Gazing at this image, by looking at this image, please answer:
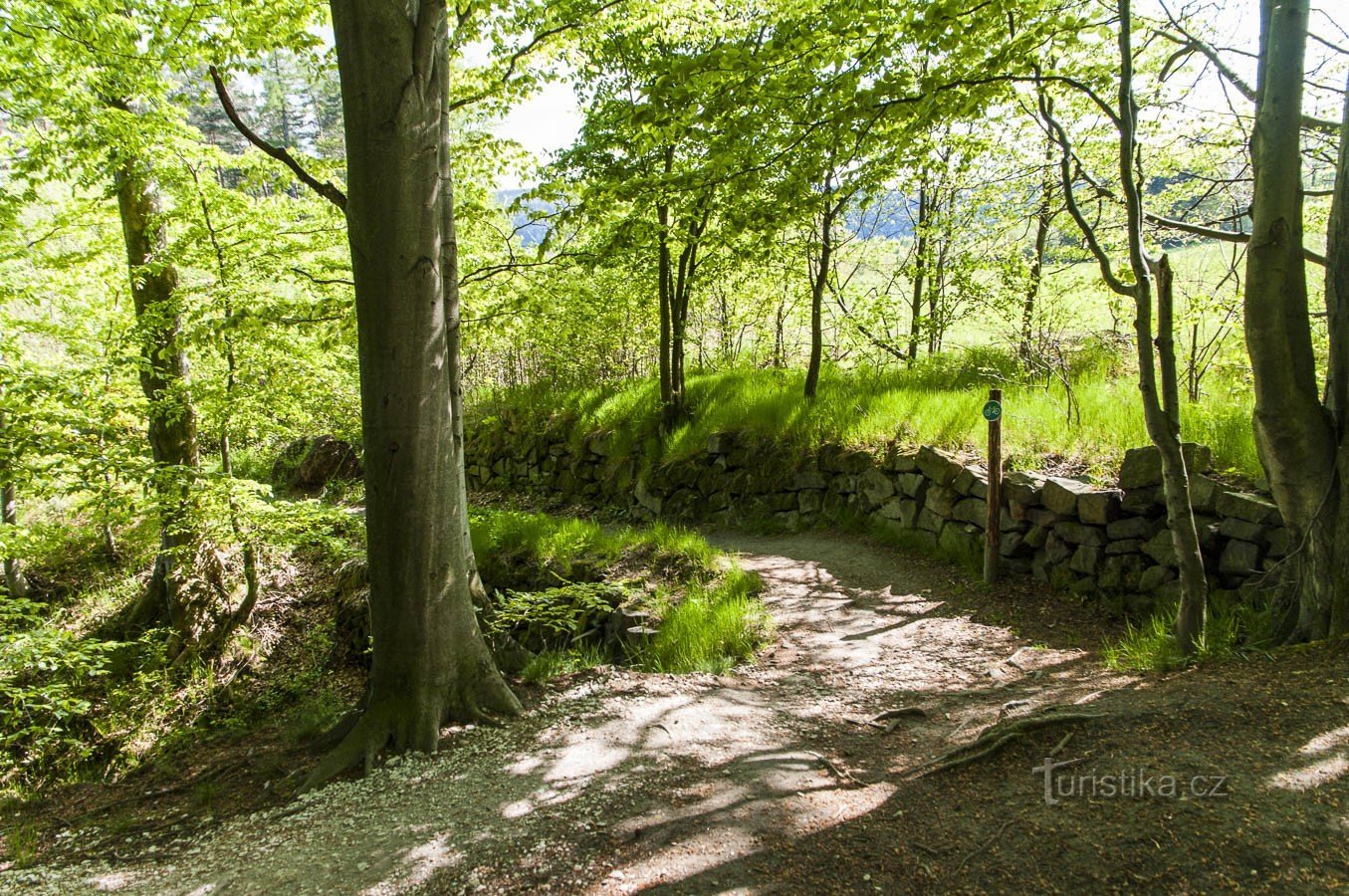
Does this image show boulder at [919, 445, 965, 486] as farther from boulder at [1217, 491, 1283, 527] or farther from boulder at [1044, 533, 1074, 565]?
boulder at [1217, 491, 1283, 527]

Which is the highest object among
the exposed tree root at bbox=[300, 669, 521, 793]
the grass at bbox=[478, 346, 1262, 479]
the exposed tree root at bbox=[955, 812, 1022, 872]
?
the grass at bbox=[478, 346, 1262, 479]

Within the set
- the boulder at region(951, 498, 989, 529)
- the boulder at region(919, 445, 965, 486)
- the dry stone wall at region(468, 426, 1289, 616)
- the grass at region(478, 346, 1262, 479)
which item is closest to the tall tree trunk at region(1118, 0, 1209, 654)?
the dry stone wall at region(468, 426, 1289, 616)

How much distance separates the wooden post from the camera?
5.75 m

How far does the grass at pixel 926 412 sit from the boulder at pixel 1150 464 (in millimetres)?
192

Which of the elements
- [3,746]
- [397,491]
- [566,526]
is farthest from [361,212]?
[3,746]

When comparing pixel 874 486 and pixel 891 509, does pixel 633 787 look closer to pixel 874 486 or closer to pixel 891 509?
pixel 891 509

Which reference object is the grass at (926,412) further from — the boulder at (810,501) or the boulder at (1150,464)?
the boulder at (810,501)

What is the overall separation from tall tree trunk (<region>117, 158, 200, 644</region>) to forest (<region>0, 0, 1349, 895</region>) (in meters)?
0.06

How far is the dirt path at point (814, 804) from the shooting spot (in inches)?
84.7

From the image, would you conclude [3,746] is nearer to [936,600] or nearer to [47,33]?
[47,33]

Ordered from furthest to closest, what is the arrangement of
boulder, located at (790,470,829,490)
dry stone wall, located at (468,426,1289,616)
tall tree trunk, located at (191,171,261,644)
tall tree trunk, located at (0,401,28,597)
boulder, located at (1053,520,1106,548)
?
tall tree trunk, located at (0,401,28,597)
boulder, located at (790,470,829,490)
tall tree trunk, located at (191,171,261,644)
boulder, located at (1053,520,1106,548)
dry stone wall, located at (468,426,1289,616)

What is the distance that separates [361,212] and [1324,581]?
17.0ft

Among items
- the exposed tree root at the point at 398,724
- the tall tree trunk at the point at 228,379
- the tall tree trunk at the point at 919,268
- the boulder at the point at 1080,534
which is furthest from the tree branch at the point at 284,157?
the tall tree trunk at the point at 919,268

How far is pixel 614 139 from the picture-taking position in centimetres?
829
